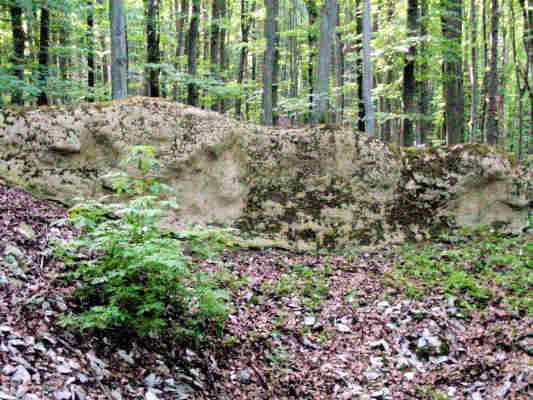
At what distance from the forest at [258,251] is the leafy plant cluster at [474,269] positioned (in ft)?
0.14

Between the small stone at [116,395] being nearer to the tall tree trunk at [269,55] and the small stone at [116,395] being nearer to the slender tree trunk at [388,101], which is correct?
the tall tree trunk at [269,55]

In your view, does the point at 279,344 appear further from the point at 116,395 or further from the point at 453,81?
the point at 453,81

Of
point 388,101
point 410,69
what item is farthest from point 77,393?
point 388,101

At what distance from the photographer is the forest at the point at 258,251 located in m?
3.91

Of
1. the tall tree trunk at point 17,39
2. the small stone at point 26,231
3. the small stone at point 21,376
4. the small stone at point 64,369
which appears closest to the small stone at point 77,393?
the small stone at point 64,369

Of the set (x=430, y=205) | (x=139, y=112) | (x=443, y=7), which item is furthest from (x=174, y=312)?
(x=443, y=7)

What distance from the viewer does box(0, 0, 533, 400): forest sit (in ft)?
12.8

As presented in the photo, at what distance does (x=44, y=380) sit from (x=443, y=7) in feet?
41.1

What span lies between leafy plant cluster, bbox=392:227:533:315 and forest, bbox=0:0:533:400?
42mm

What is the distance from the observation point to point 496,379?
14.7ft

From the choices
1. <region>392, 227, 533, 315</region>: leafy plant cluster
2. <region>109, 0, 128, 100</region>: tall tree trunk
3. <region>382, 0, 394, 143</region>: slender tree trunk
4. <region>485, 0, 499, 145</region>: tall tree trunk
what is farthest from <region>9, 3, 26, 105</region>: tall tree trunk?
<region>485, 0, 499, 145</region>: tall tree trunk

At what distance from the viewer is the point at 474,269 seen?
285 inches

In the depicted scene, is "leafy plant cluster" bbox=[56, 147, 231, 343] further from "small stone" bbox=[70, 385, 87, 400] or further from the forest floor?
"small stone" bbox=[70, 385, 87, 400]

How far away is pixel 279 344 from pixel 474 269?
3955 mm
